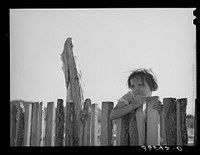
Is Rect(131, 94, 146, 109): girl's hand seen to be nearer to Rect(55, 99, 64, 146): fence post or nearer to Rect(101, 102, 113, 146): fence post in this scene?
Rect(101, 102, 113, 146): fence post

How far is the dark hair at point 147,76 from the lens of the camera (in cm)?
243

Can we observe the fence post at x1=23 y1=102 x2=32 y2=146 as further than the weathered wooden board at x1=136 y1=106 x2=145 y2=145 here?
Yes

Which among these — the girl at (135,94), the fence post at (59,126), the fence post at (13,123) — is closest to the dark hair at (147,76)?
the girl at (135,94)

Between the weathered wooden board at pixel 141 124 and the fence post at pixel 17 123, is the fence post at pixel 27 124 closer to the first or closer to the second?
the fence post at pixel 17 123

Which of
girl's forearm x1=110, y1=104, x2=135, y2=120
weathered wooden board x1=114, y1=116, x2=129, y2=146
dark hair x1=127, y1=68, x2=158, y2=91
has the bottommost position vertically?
weathered wooden board x1=114, y1=116, x2=129, y2=146

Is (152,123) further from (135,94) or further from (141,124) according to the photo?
(135,94)

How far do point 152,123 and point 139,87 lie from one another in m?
0.26

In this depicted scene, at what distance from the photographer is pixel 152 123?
2.45 m

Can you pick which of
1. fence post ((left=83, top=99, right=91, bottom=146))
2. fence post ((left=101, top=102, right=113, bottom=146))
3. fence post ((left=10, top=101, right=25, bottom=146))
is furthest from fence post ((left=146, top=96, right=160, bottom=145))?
fence post ((left=10, top=101, right=25, bottom=146))

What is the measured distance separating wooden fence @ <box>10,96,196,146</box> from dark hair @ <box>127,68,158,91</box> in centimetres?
8

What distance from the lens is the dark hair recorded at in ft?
7.96

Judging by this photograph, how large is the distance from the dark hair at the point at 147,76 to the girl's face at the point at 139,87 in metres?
0.03
